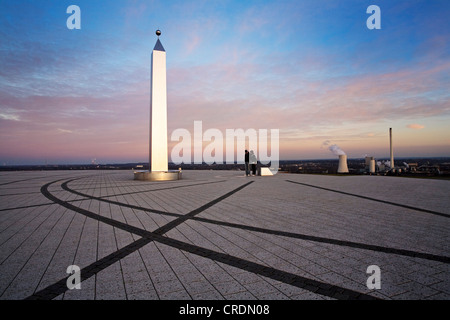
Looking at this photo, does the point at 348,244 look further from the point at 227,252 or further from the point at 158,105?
the point at 158,105

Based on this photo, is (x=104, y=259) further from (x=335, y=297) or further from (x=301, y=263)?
(x=335, y=297)

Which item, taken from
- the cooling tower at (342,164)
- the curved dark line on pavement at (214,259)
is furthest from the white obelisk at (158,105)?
the cooling tower at (342,164)

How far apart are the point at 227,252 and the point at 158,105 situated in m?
15.0

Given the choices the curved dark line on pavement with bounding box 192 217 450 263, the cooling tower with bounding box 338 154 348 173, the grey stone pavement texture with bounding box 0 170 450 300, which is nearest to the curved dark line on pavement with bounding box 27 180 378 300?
the grey stone pavement texture with bounding box 0 170 450 300

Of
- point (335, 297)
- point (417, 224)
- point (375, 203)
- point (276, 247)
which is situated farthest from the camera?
point (375, 203)

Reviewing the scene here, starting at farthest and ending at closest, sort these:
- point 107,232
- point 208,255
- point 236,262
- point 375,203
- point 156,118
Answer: point 156,118
point 375,203
point 107,232
point 208,255
point 236,262

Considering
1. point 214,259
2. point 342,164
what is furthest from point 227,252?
point 342,164

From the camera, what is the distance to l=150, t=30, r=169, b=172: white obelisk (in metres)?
17.2

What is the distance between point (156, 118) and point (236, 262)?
15202 mm

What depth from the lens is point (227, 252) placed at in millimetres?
4211

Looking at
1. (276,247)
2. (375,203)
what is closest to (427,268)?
(276,247)

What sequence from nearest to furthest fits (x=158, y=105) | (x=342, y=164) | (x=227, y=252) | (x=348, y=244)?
(x=227, y=252)
(x=348, y=244)
(x=158, y=105)
(x=342, y=164)

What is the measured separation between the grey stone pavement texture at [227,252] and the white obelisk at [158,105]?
34.1ft
